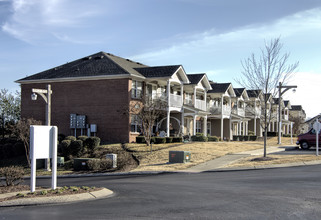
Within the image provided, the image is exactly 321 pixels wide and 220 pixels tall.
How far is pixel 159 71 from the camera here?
115 ft

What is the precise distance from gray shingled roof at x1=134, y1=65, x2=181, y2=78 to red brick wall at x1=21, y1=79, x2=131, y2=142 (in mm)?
2952

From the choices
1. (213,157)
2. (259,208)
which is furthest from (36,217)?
(213,157)

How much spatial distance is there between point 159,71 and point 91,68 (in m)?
6.29

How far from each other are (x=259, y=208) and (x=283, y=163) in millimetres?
12587

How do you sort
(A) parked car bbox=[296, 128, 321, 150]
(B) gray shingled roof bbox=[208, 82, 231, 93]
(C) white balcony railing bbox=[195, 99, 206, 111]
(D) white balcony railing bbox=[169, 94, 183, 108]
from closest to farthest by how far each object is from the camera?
(A) parked car bbox=[296, 128, 321, 150]
(D) white balcony railing bbox=[169, 94, 183, 108]
(C) white balcony railing bbox=[195, 99, 206, 111]
(B) gray shingled roof bbox=[208, 82, 231, 93]

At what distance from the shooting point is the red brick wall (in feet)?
106

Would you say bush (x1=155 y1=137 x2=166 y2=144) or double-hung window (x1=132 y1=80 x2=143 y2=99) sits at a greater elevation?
double-hung window (x1=132 y1=80 x2=143 y2=99)

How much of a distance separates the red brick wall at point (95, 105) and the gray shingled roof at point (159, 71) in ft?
9.69

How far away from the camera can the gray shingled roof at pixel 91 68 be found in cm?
3344

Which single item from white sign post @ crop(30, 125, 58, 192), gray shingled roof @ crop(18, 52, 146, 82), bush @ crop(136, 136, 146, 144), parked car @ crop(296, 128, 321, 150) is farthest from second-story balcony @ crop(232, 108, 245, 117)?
white sign post @ crop(30, 125, 58, 192)

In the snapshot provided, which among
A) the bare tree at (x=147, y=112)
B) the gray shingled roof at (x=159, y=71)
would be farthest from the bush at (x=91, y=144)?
the gray shingled roof at (x=159, y=71)

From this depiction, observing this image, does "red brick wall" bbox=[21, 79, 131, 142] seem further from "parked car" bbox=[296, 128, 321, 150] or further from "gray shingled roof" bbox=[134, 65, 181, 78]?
"parked car" bbox=[296, 128, 321, 150]

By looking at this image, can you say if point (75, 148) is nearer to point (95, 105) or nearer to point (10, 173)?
point (95, 105)

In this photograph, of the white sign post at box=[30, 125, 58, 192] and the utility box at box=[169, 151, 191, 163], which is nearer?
the white sign post at box=[30, 125, 58, 192]
